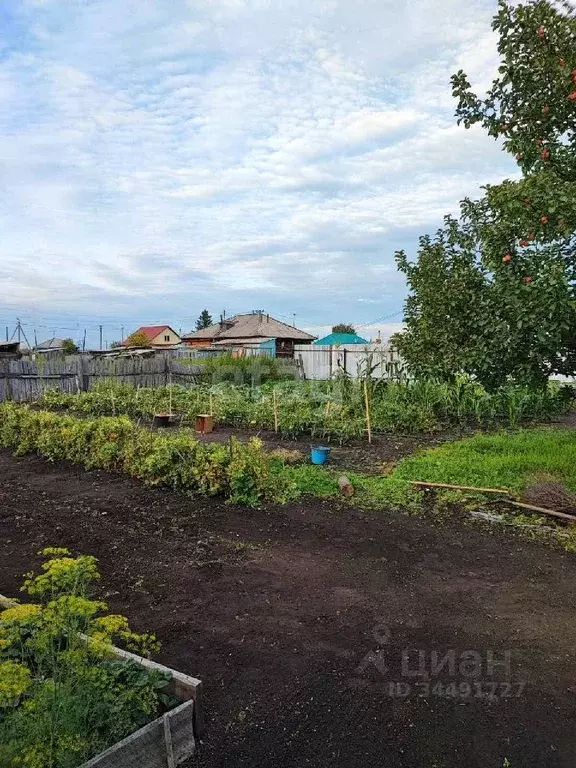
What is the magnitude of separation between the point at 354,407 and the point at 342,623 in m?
7.49

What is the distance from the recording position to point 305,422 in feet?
30.2

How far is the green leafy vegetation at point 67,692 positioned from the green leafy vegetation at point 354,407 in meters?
6.71

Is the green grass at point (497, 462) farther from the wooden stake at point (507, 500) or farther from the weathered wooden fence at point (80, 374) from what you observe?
the weathered wooden fence at point (80, 374)

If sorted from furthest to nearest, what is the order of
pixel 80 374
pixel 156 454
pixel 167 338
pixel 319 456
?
pixel 167 338 < pixel 80 374 < pixel 319 456 < pixel 156 454

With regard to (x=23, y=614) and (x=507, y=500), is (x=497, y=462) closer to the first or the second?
(x=507, y=500)

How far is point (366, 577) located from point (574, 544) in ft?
6.10

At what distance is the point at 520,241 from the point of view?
4.71 metres

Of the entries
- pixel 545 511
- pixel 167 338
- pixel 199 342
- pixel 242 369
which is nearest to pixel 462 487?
pixel 545 511

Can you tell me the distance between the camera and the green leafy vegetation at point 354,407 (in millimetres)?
9391

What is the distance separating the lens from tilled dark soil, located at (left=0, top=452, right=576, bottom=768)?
7.00 feet

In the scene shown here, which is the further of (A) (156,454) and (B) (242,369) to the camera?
(B) (242,369)

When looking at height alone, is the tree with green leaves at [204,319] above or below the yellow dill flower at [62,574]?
above

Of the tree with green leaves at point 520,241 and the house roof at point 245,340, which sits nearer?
the tree with green leaves at point 520,241

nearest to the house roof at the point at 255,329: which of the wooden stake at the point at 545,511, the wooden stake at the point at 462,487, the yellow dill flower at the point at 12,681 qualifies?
the wooden stake at the point at 462,487
